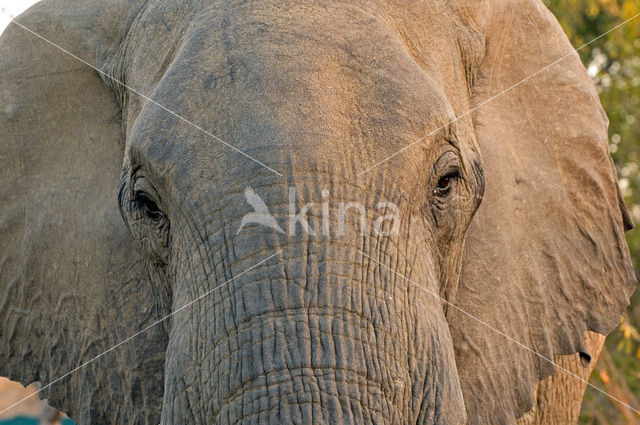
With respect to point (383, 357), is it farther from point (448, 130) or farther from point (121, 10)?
point (121, 10)

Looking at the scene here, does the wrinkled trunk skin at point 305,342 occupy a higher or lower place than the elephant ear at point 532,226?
lower

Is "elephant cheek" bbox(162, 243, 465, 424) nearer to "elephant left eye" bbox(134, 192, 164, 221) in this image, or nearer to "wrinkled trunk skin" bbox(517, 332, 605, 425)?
"elephant left eye" bbox(134, 192, 164, 221)

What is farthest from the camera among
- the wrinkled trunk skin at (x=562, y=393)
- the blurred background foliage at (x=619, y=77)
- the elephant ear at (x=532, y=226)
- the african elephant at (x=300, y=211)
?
the blurred background foliage at (x=619, y=77)

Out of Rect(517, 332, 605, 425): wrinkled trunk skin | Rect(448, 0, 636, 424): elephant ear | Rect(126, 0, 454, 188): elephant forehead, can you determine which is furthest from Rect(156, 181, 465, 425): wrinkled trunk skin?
Rect(517, 332, 605, 425): wrinkled trunk skin

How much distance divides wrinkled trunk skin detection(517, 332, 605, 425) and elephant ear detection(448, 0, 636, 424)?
510 mm

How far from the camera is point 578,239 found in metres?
3.77

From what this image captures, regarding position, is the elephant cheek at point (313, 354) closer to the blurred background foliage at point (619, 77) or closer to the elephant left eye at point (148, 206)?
the elephant left eye at point (148, 206)

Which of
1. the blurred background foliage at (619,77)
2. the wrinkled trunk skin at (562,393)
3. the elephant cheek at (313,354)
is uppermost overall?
the blurred background foliage at (619,77)

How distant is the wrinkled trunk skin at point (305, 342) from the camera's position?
2.65 meters

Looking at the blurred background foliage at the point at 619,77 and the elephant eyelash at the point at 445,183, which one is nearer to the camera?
the elephant eyelash at the point at 445,183

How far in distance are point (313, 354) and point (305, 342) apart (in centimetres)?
3

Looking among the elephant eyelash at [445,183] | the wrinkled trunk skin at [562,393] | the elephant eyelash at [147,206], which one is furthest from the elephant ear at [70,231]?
the wrinkled trunk skin at [562,393]

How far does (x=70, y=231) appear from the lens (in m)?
3.72

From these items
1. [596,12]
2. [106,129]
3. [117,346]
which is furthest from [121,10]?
[596,12]
